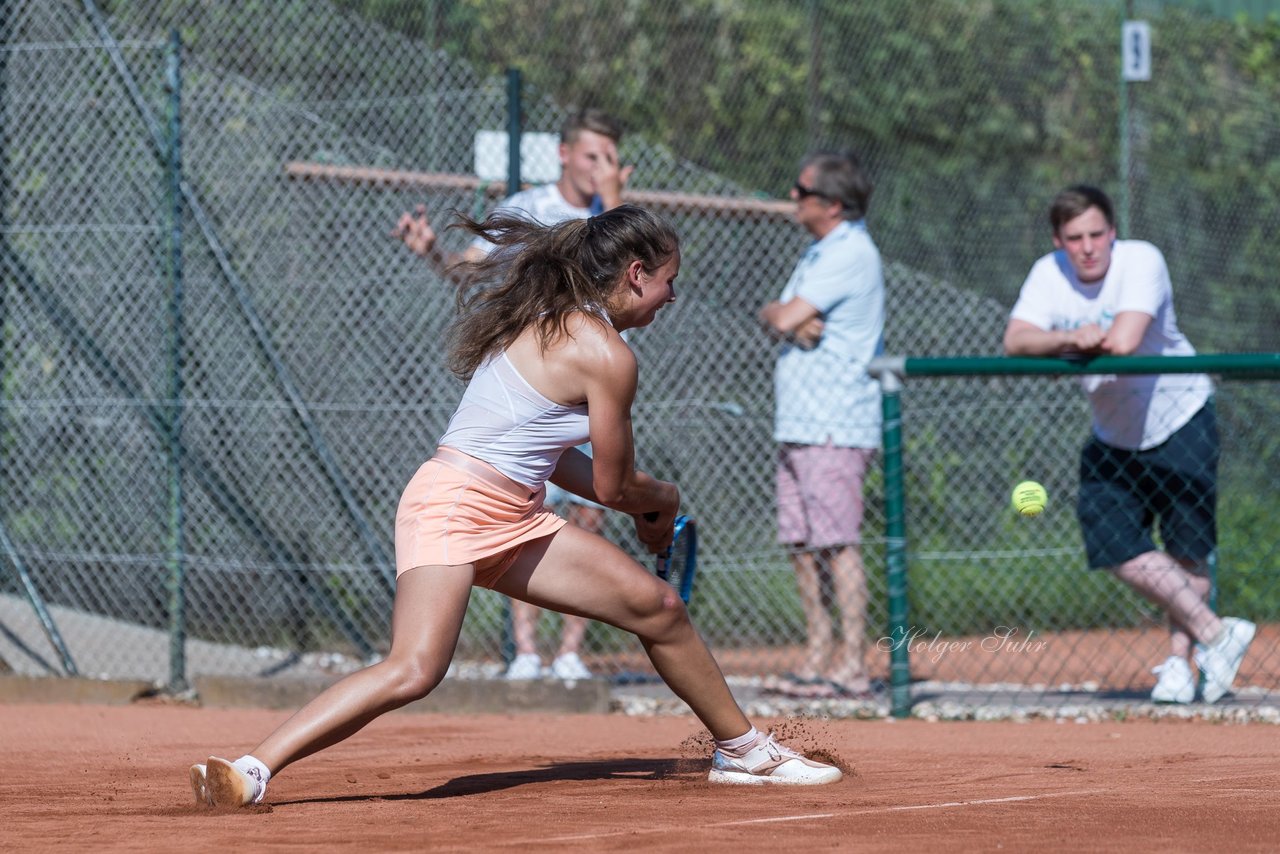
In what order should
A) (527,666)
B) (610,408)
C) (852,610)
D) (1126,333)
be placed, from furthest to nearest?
(527,666), (852,610), (1126,333), (610,408)

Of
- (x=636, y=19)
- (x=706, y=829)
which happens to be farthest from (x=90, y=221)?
(x=706, y=829)

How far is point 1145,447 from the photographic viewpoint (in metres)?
6.62

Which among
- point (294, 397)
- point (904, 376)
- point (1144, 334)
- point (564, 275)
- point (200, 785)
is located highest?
point (564, 275)

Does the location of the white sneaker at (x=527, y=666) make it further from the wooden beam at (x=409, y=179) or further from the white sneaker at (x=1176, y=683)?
the white sneaker at (x=1176, y=683)

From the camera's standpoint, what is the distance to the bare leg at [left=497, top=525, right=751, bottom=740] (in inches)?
179

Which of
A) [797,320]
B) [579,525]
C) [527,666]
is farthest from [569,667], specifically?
[797,320]

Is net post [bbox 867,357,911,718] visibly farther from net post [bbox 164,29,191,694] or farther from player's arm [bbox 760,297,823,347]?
net post [bbox 164,29,191,694]

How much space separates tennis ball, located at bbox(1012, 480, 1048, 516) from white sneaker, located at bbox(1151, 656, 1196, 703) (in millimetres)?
988

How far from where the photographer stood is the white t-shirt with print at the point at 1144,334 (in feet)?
21.4

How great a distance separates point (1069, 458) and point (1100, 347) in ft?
8.16

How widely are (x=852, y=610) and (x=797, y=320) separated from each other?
1.22m

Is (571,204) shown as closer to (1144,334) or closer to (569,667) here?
(569,667)

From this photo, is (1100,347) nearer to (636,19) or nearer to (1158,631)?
(1158,631)

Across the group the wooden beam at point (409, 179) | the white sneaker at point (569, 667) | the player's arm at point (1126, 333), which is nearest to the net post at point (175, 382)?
the wooden beam at point (409, 179)
